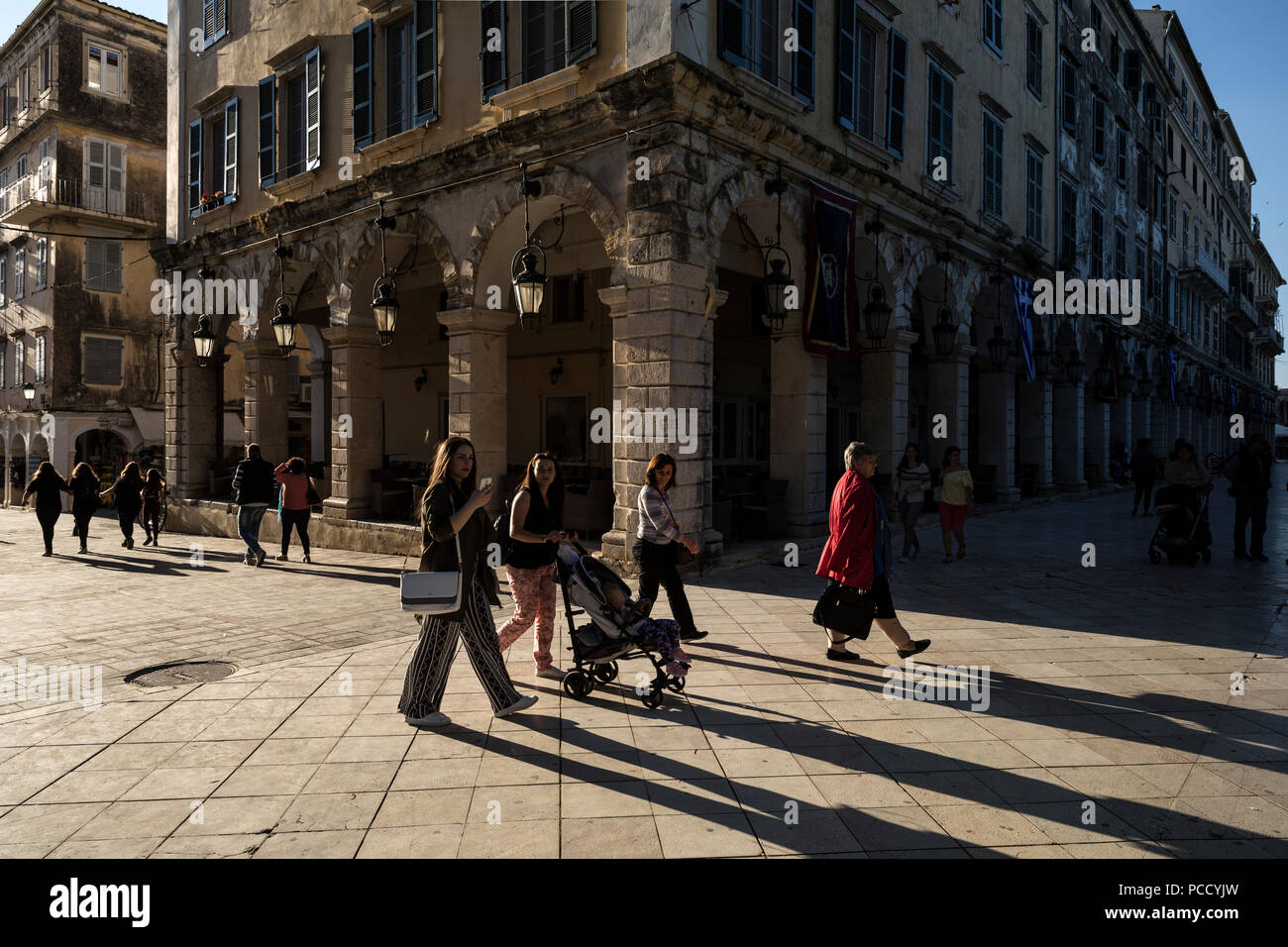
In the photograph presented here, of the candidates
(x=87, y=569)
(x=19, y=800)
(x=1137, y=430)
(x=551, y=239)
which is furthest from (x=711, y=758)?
(x=1137, y=430)

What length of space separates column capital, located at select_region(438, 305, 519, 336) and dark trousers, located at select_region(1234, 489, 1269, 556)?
11.0 m

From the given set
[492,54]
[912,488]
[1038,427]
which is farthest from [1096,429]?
[492,54]

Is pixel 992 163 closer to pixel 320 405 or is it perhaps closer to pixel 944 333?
pixel 944 333

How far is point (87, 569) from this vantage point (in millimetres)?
11773

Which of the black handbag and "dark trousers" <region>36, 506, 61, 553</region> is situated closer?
the black handbag

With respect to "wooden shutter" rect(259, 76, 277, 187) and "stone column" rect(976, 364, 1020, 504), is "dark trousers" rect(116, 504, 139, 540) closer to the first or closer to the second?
"wooden shutter" rect(259, 76, 277, 187)

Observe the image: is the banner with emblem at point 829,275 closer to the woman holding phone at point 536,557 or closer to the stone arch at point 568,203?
the stone arch at point 568,203

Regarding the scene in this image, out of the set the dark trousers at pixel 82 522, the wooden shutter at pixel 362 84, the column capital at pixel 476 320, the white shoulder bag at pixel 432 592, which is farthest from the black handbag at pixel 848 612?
the dark trousers at pixel 82 522

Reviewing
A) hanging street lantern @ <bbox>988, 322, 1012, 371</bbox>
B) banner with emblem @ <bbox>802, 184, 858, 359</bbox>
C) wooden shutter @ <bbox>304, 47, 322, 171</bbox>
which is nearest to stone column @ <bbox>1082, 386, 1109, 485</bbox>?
hanging street lantern @ <bbox>988, 322, 1012, 371</bbox>

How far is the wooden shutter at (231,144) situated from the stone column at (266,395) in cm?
367

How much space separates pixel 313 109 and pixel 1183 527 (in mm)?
15905

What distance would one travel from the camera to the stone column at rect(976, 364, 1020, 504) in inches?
720
